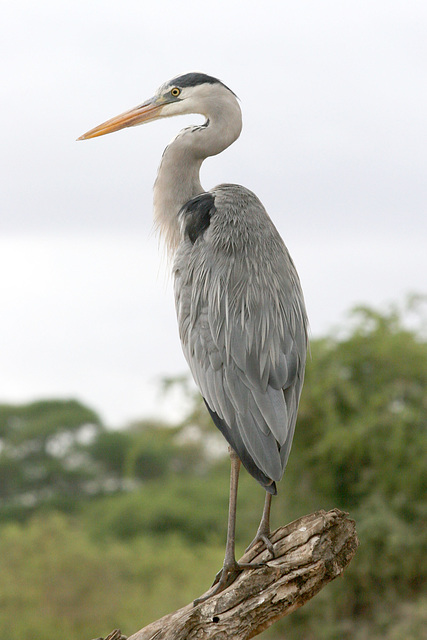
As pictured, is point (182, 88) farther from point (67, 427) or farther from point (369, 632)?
point (67, 427)

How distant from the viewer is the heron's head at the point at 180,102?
436 centimetres

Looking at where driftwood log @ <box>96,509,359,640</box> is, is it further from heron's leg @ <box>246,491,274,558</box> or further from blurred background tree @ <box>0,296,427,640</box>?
blurred background tree @ <box>0,296,427,640</box>

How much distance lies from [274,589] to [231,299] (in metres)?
1.23

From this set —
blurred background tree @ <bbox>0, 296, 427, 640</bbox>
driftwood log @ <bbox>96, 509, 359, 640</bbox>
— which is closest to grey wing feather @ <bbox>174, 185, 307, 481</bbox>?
driftwood log @ <bbox>96, 509, 359, 640</bbox>

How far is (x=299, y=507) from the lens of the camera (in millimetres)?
9039

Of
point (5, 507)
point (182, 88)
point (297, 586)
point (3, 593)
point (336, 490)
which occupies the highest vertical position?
point (5, 507)

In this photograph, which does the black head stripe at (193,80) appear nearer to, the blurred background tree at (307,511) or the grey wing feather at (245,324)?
the grey wing feather at (245,324)

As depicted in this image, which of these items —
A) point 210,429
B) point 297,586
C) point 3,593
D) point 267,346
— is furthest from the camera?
point 3,593

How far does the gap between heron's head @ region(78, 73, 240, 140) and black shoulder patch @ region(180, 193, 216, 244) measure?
565mm

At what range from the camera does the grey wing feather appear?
11.2 feet

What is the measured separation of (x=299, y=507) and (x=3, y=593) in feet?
23.7

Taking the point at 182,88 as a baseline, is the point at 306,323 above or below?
below

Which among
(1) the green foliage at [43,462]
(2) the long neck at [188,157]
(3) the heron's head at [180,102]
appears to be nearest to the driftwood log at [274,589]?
(2) the long neck at [188,157]

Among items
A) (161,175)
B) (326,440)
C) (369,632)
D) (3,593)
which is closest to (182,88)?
(161,175)
